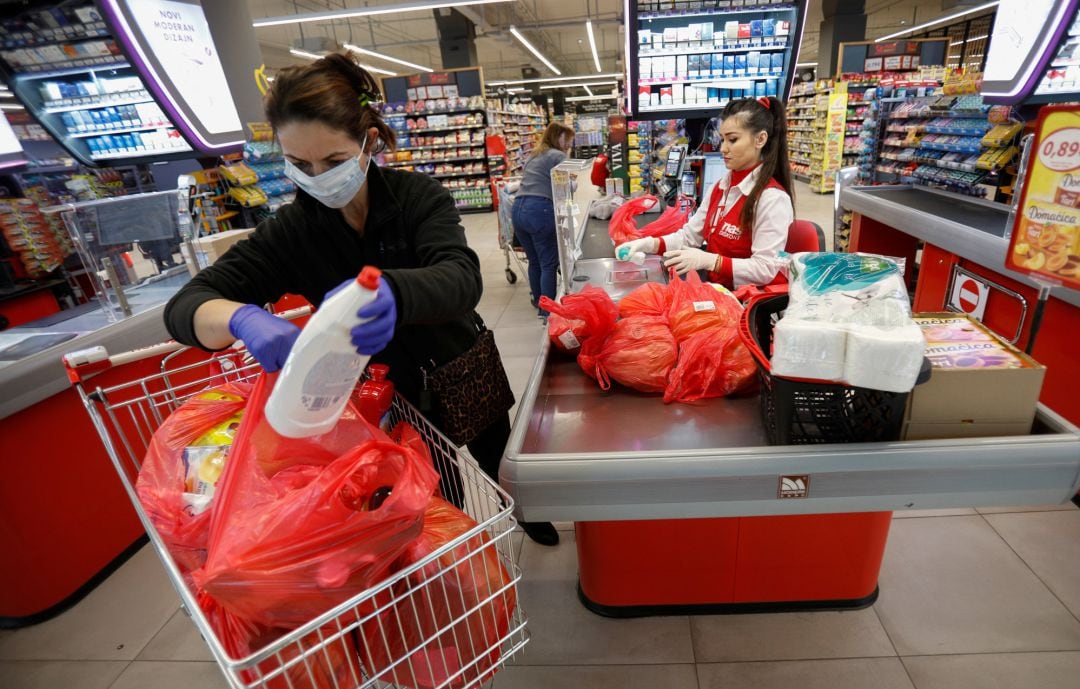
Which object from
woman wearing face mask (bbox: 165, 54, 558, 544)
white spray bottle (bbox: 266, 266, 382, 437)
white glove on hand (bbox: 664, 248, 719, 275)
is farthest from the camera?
white glove on hand (bbox: 664, 248, 719, 275)

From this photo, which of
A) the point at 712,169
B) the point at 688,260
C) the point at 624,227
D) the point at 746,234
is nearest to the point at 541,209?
the point at 712,169

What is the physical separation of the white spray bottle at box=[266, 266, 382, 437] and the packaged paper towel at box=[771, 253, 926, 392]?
26.0 inches

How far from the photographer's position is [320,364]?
0.71 m

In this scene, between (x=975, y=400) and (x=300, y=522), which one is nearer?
(x=300, y=522)

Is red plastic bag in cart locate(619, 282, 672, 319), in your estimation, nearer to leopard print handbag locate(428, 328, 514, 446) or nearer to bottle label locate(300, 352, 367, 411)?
leopard print handbag locate(428, 328, 514, 446)

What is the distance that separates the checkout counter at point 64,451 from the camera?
6.62 ft

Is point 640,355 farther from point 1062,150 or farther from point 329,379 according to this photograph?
point 1062,150

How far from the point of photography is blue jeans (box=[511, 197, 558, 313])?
439 cm

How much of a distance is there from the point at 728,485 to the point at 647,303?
575mm

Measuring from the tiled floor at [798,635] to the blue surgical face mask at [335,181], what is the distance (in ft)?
4.92

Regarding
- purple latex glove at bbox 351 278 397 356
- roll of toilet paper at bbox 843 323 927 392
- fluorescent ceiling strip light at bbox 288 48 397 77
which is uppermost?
fluorescent ceiling strip light at bbox 288 48 397 77

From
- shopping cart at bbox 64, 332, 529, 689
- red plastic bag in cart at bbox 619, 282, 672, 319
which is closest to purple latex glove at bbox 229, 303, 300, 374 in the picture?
shopping cart at bbox 64, 332, 529, 689

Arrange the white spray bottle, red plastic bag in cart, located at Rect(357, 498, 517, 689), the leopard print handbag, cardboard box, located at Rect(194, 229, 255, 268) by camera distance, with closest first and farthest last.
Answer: the white spray bottle, red plastic bag in cart, located at Rect(357, 498, 517, 689), the leopard print handbag, cardboard box, located at Rect(194, 229, 255, 268)

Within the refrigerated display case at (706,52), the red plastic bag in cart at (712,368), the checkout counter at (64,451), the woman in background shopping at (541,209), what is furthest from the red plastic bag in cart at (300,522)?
the refrigerated display case at (706,52)
